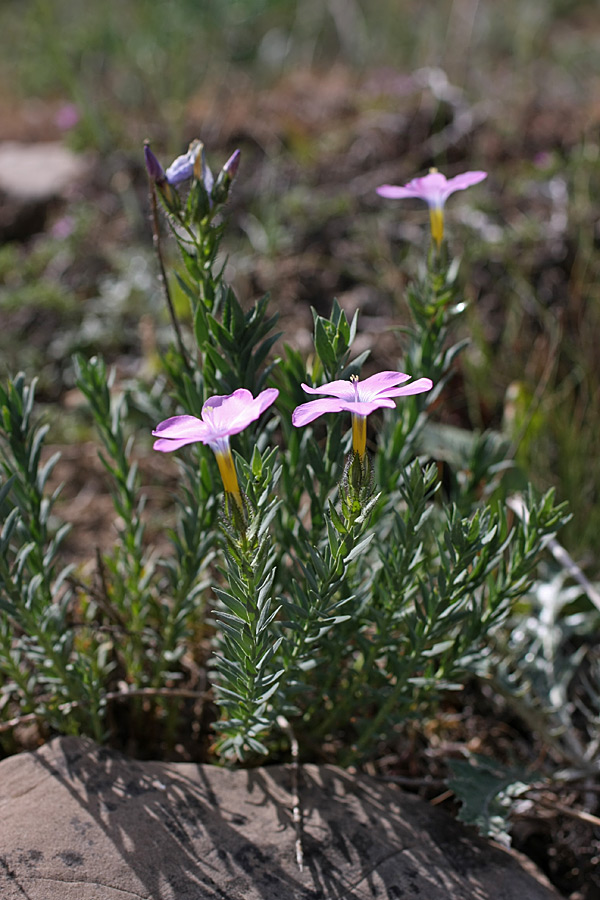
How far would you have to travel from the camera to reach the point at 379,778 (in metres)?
1.89

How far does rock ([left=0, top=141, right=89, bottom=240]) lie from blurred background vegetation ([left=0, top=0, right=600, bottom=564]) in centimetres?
7

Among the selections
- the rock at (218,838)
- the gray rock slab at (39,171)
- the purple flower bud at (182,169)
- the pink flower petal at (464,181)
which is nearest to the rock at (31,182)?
the gray rock slab at (39,171)

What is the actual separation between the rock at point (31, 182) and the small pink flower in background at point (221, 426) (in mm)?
4214

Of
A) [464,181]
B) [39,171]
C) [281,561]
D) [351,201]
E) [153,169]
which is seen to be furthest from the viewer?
[39,171]

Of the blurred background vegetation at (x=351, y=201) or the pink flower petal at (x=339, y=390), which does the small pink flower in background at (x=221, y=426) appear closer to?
the pink flower petal at (x=339, y=390)

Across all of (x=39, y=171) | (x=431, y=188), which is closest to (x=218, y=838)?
(x=431, y=188)

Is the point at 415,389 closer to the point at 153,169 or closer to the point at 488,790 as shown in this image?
the point at 153,169

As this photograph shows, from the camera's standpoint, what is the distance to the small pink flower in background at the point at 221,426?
118 cm

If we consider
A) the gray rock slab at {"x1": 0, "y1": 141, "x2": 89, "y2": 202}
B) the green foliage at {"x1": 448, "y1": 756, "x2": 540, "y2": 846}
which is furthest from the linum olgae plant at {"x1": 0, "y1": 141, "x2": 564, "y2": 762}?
the gray rock slab at {"x1": 0, "y1": 141, "x2": 89, "y2": 202}

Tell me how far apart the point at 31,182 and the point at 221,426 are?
15.6 feet

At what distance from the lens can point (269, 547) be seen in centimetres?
141

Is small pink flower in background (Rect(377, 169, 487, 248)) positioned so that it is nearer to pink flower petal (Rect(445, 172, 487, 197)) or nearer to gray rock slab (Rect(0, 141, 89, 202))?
pink flower petal (Rect(445, 172, 487, 197))

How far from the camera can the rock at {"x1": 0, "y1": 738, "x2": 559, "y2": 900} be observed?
4.89ft

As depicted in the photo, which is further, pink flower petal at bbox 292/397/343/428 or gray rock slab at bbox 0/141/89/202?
gray rock slab at bbox 0/141/89/202
